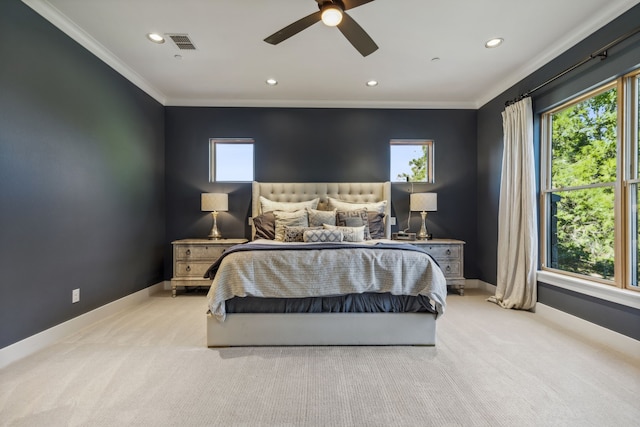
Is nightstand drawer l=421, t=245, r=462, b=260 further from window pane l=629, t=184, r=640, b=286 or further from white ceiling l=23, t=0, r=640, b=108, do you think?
white ceiling l=23, t=0, r=640, b=108

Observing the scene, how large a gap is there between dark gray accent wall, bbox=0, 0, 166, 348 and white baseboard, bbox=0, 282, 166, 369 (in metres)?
0.05

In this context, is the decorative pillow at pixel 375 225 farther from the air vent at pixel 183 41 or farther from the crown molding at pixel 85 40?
the crown molding at pixel 85 40

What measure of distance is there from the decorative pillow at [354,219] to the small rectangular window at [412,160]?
1081 millimetres

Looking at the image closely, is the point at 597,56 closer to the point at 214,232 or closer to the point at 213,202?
the point at 213,202

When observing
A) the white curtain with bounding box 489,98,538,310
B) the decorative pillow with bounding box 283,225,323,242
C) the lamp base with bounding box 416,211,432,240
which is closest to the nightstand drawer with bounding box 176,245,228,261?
the decorative pillow with bounding box 283,225,323,242

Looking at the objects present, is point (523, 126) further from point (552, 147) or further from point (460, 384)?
point (460, 384)

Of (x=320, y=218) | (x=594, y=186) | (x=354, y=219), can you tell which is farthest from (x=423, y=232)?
(x=594, y=186)

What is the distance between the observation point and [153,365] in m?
2.08

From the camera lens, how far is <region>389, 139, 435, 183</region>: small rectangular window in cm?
462

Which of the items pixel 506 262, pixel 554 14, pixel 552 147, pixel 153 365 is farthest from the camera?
pixel 506 262

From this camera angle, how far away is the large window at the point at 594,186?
7.84 feet

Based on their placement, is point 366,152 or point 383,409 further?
point 366,152

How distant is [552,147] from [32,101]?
5.14 m

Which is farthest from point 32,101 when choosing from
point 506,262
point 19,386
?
point 506,262
